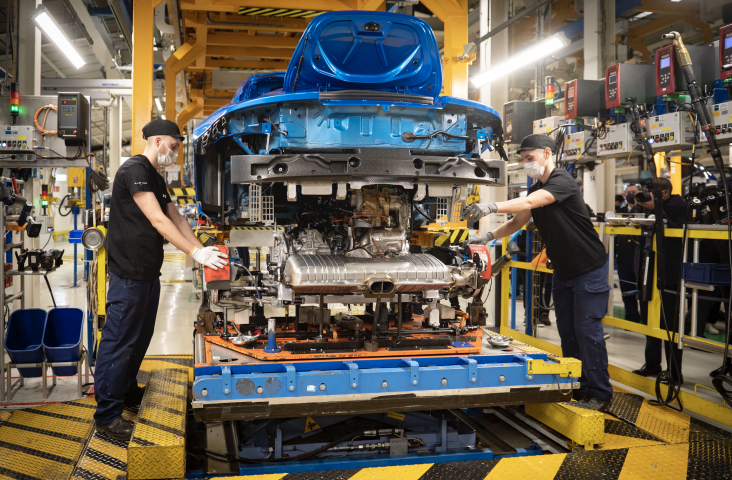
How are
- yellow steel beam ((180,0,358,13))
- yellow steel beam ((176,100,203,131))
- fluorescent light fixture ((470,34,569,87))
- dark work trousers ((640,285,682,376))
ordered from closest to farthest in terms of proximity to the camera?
dark work trousers ((640,285,682,376)), yellow steel beam ((180,0,358,13)), fluorescent light fixture ((470,34,569,87)), yellow steel beam ((176,100,203,131))

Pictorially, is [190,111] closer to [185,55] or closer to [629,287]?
[185,55]

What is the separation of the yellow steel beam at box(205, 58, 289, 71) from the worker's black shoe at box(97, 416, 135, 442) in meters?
7.43

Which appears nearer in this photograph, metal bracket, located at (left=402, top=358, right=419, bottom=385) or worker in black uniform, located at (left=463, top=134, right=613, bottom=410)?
metal bracket, located at (left=402, top=358, right=419, bottom=385)

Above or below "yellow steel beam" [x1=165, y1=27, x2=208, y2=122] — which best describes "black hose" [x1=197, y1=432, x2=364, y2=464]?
below

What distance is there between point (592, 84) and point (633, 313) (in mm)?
2758

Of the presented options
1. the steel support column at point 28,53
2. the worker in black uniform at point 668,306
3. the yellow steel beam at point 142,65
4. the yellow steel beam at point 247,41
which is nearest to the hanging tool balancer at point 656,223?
the worker in black uniform at point 668,306

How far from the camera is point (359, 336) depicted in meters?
3.29

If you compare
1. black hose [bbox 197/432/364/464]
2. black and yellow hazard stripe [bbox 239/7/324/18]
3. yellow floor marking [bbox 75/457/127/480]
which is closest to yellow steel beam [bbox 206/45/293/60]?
black and yellow hazard stripe [bbox 239/7/324/18]

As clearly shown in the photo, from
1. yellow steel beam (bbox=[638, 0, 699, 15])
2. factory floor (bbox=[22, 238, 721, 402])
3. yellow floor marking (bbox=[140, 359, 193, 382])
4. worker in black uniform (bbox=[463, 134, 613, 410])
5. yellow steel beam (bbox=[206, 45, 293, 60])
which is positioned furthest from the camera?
yellow steel beam (bbox=[638, 0, 699, 15])

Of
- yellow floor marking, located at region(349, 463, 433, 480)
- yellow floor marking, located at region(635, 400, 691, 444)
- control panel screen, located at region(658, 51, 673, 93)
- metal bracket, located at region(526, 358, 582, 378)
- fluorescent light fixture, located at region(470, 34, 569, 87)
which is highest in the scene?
fluorescent light fixture, located at region(470, 34, 569, 87)

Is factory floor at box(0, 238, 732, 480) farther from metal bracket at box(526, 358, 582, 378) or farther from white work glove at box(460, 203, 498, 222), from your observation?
white work glove at box(460, 203, 498, 222)

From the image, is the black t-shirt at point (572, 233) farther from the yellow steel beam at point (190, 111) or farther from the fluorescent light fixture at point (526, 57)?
the yellow steel beam at point (190, 111)

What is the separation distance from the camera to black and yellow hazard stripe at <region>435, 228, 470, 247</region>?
3.87m

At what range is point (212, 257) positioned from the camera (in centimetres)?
298
